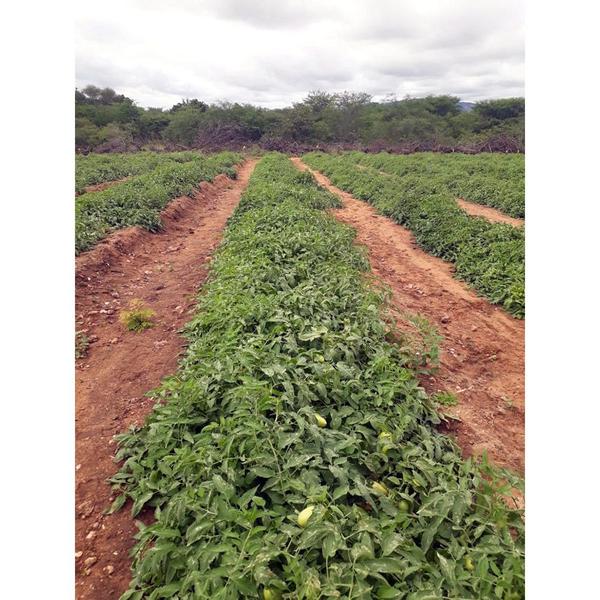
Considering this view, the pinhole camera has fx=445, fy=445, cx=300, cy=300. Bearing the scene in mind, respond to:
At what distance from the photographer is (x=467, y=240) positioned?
7.21 m

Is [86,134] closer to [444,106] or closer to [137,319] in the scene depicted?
[137,319]

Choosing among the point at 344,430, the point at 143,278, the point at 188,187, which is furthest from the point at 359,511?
the point at 188,187

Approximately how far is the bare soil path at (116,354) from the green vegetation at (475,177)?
7.39 meters

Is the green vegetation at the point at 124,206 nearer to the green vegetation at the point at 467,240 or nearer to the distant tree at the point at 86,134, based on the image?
the green vegetation at the point at 467,240

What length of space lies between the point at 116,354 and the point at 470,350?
3.41m

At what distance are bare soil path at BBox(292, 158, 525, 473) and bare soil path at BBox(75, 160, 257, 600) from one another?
2214 millimetres

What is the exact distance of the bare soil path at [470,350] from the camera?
3.14 metres

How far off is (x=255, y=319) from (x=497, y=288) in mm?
3522

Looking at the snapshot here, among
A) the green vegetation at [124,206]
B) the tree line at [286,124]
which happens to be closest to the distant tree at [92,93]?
the tree line at [286,124]

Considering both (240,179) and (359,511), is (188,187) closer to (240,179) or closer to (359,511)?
(240,179)

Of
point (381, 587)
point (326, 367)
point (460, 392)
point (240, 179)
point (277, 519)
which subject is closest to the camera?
point (381, 587)

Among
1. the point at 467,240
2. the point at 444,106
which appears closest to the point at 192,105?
the point at 444,106

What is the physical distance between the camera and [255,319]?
3676 mm

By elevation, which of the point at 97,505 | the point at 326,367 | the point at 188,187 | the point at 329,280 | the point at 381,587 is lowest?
the point at 97,505
